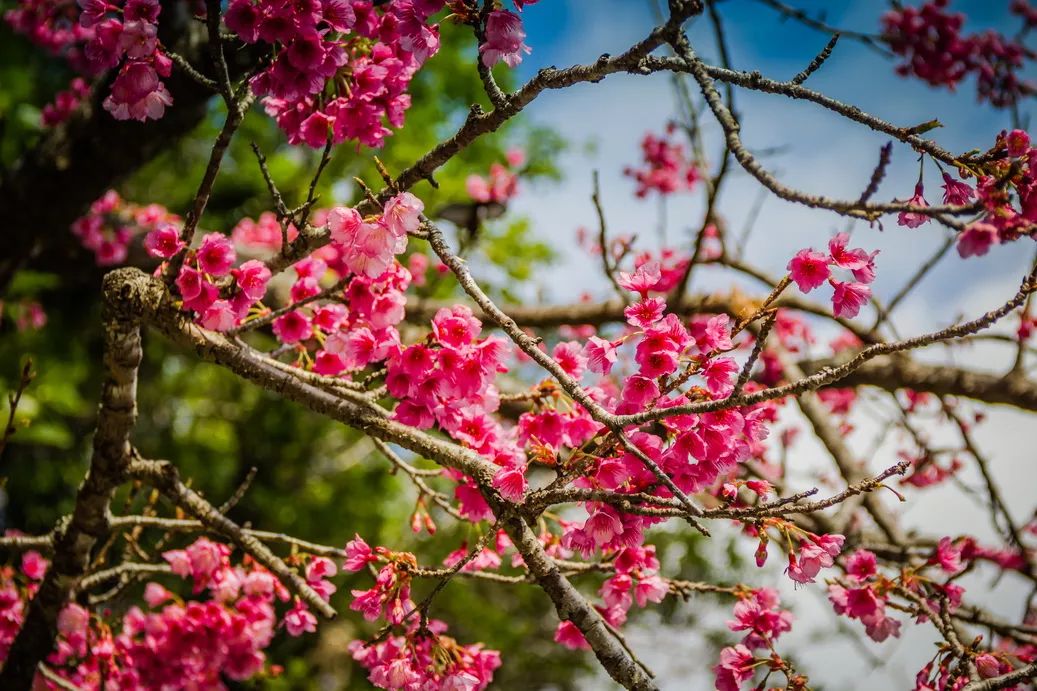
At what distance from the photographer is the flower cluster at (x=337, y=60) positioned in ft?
5.32

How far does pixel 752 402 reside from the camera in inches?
50.7

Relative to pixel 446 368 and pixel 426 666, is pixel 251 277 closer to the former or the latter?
pixel 446 368

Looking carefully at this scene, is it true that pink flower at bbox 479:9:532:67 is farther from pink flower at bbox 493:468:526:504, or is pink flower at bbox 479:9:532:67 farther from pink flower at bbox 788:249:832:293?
pink flower at bbox 493:468:526:504

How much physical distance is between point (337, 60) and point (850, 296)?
4.24 feet

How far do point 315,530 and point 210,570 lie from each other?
507 cm

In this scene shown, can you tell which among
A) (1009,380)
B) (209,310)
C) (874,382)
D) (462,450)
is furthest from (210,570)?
(1009,380)

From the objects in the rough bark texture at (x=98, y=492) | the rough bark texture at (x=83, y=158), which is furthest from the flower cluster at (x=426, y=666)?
the rough bark texture at (x=83, y=158)

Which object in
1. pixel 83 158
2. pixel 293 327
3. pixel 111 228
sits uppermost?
pixel 111 228

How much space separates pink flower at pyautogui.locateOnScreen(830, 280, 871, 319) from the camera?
1552 millimetres

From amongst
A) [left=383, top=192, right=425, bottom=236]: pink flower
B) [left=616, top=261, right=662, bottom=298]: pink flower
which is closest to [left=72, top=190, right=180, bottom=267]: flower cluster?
[left=383, top=192, right=425, bottom=236]: pink flower

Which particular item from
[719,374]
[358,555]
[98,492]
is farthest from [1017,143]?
[98,492]

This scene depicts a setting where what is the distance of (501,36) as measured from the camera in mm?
1602

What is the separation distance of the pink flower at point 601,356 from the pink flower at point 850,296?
19.7 inches

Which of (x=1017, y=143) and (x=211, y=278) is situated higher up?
(x=1017, y=143)
